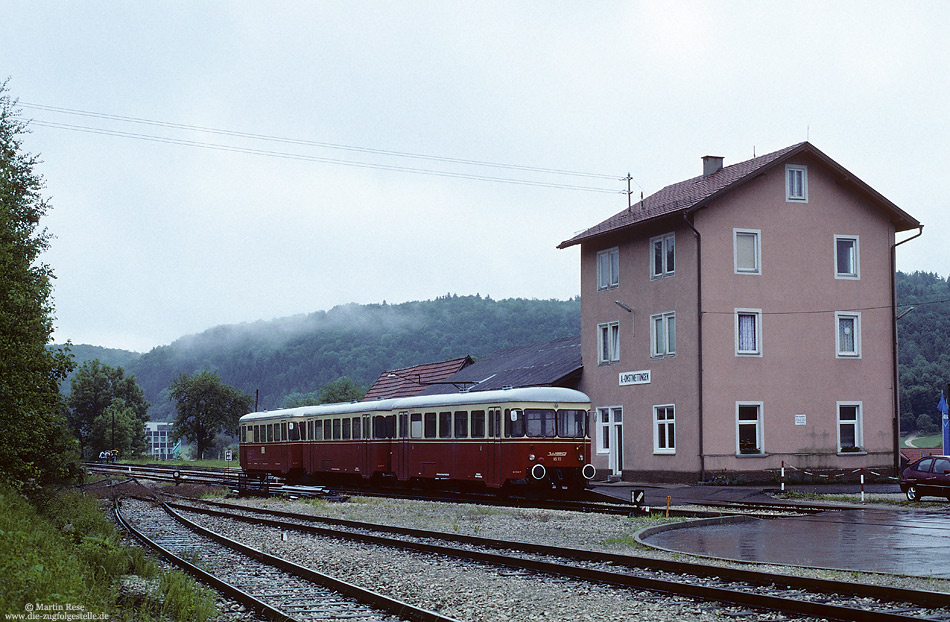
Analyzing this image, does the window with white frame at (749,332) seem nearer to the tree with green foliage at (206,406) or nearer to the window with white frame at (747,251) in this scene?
the window with white frame at (747,251)

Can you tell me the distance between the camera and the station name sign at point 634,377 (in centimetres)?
3638

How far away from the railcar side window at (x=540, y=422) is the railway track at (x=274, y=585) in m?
9.56

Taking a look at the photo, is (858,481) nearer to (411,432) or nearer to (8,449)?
(411,432)

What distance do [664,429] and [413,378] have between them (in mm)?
24455

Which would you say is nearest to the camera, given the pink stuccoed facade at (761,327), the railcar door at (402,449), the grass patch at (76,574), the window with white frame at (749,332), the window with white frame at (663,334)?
A: the grass patch at (76,574)

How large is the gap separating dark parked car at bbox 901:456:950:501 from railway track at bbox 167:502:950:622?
13.2m

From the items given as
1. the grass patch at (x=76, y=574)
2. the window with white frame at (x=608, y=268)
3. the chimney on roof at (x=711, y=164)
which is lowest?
the grass patch at (x=76, y=574)

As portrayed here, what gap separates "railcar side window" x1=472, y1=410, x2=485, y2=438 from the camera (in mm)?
26734

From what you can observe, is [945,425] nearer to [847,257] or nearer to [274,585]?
[847,257]

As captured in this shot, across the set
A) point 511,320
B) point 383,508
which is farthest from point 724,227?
point 511,320

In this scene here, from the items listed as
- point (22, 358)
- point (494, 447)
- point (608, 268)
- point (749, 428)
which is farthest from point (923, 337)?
point (22, 358)

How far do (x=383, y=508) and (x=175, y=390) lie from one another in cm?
8832

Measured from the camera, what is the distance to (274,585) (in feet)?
39.2

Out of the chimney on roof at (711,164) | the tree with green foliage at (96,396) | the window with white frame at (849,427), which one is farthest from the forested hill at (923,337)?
the tree with green foliage at (96,396)
